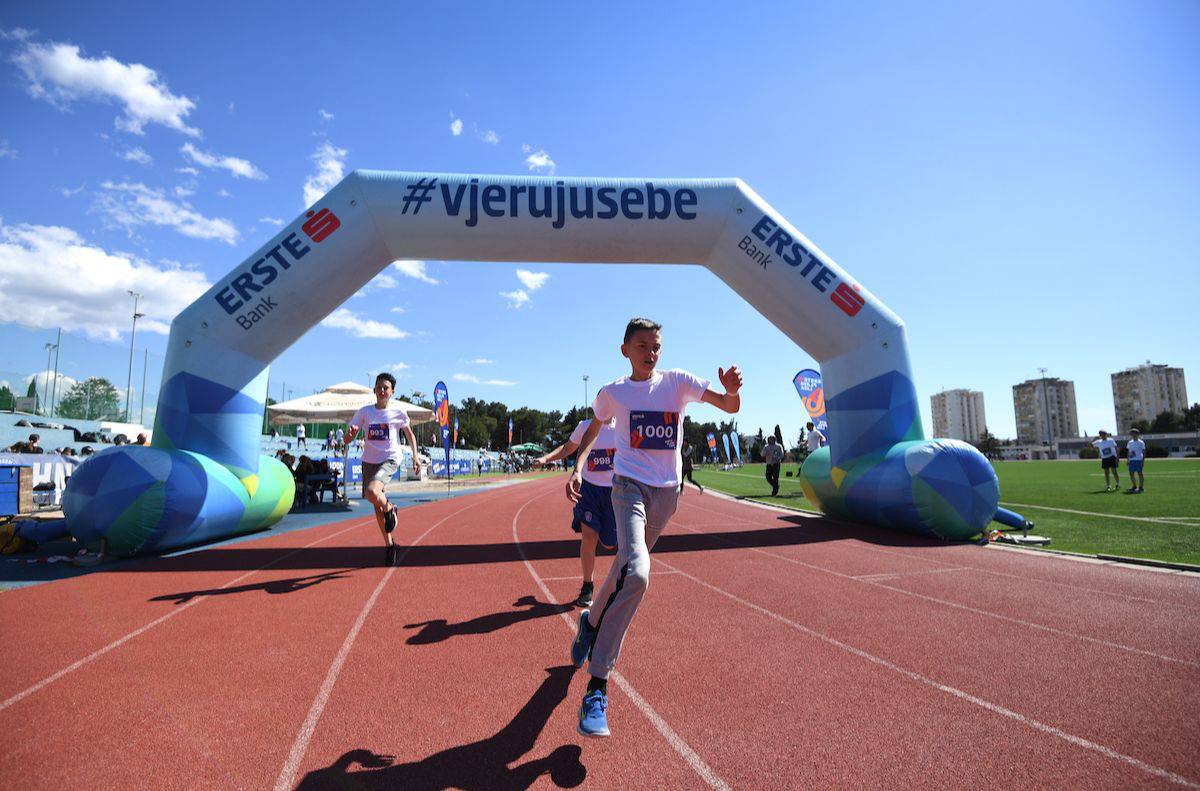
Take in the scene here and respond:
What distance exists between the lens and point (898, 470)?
8969 mm

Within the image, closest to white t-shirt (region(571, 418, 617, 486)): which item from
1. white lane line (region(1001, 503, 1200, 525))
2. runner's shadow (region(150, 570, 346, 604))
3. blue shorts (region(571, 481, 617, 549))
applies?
blue shorts (region(571, 481, 617, 549))

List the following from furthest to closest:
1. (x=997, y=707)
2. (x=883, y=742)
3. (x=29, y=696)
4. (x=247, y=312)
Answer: (x=247, y=312) < (x=29, y=696) < (x=997, y=707) < (x=883, y=742)

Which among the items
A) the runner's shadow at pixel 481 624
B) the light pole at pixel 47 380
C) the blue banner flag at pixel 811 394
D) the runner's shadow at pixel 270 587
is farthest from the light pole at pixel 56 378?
the blue banner flag at pixel 811 394

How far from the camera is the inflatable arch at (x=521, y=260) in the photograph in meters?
8.59

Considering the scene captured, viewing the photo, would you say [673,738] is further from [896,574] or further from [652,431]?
[896,574]

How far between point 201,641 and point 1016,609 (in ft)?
23.2

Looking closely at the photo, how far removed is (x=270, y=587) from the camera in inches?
246

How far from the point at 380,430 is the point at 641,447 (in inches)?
210

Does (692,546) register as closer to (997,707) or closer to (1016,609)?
(1016,609)

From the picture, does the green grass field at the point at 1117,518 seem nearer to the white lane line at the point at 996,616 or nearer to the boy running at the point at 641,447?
the white lane line at the point at 996,616

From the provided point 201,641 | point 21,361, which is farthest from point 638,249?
point 21,361

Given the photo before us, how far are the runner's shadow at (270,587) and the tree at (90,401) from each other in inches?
1110

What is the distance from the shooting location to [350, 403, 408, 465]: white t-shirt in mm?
7469

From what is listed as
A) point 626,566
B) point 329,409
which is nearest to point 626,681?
point 626,566
